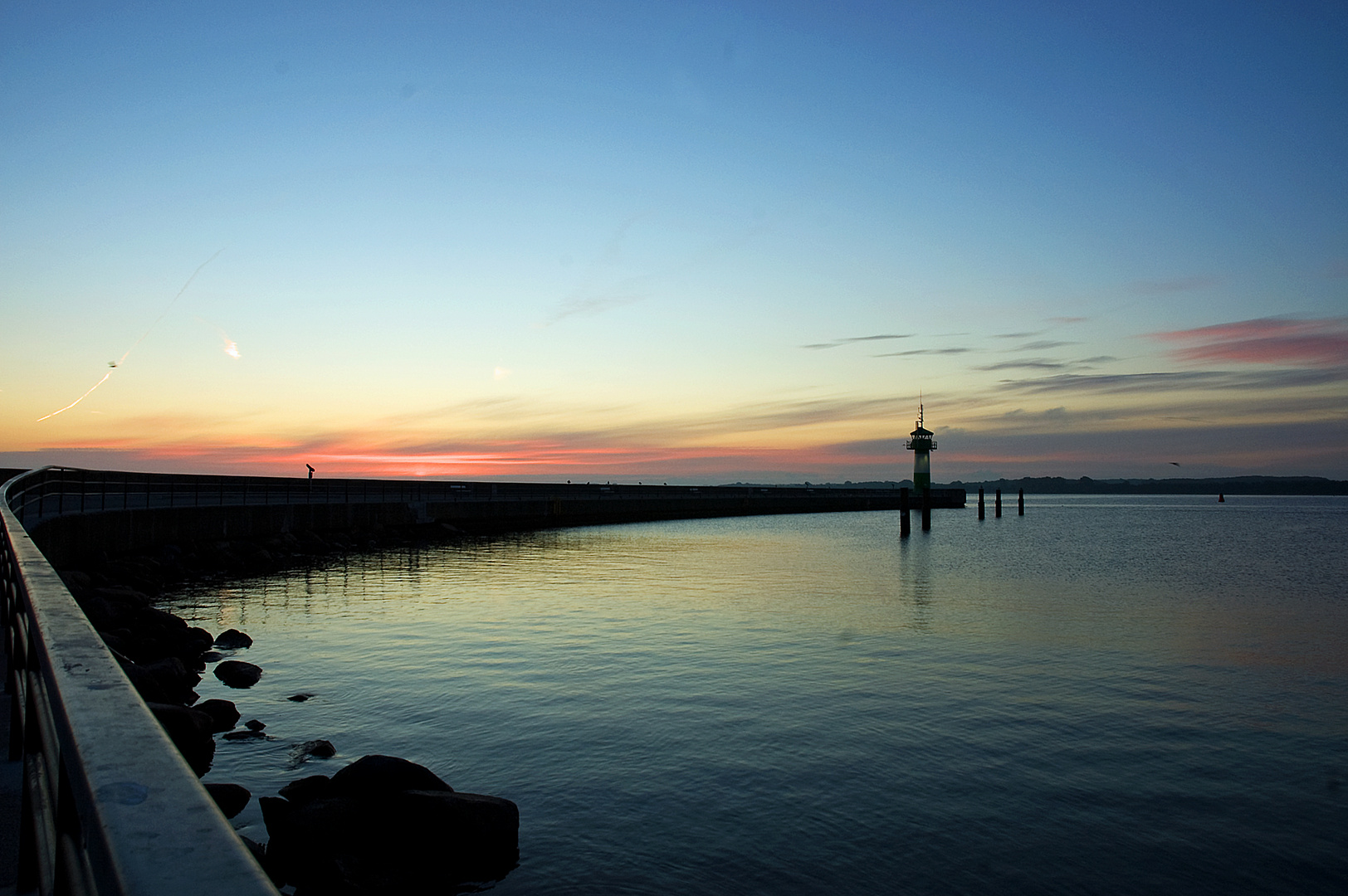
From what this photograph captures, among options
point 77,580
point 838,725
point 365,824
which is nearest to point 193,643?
point 77,580

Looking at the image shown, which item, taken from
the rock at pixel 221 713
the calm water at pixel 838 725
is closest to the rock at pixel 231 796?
the calm water at pixel 838 725

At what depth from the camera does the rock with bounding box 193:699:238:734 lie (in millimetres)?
11344

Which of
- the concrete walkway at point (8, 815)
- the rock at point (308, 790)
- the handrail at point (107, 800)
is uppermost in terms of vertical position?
the handrail at point (107, 800)

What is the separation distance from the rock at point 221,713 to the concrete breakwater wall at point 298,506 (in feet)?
18.5

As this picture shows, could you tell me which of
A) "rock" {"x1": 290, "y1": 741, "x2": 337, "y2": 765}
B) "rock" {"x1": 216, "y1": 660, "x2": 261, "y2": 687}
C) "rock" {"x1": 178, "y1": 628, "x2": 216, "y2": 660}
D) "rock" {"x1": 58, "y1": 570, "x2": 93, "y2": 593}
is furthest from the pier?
"rock" {"x1": 58, "y1": 570, "x2": 93, "y2": 593}

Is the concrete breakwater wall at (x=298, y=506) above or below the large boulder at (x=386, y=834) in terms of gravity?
above

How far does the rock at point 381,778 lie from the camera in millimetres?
7883

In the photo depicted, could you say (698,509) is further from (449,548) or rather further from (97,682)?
(97,682)

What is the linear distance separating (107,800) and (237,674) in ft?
46.3

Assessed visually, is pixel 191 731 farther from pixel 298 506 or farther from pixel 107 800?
pixel 298 506

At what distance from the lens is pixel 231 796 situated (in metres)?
8.48

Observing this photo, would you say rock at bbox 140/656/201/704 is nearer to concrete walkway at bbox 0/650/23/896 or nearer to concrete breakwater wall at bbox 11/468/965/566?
concrete breakwater wall at bbox 11/468/965/566

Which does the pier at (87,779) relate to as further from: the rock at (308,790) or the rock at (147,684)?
the rock at (147,684)

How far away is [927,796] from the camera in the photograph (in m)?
9.35
